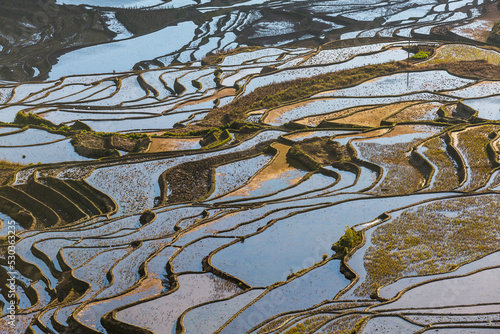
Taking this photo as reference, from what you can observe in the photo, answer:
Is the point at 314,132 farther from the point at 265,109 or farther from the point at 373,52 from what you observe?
the point at 373,52

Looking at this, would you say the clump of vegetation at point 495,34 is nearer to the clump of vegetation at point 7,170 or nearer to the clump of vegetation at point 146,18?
the clump of vegetation at point 146,18

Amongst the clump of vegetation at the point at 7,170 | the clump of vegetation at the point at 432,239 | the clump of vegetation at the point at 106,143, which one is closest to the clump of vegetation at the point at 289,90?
the clump of vegetation at the point at 106,143

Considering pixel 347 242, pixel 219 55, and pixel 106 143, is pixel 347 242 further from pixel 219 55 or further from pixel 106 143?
pixel 219 55

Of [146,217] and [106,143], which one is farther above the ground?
[106,143]

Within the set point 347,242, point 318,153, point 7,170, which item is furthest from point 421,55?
point 7,170

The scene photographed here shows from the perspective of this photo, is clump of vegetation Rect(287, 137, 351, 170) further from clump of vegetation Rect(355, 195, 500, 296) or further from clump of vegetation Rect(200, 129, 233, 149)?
clump of vegetation Rect(355, 195, 500, 296)

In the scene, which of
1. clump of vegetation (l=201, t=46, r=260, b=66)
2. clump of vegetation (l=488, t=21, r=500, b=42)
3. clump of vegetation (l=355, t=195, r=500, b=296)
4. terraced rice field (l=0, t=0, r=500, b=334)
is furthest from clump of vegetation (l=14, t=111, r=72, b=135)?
clump of vegetation (l=488, t=21, r=500, b=42)
